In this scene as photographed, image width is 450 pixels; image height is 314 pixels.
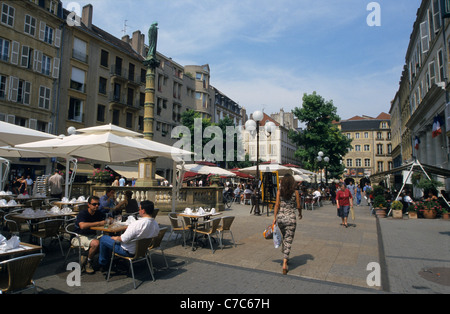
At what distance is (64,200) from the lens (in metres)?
10.0

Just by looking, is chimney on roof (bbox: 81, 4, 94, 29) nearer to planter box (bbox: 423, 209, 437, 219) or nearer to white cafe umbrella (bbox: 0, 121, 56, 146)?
white cafe umbrella (bbox: 0, 121, 56, 146)

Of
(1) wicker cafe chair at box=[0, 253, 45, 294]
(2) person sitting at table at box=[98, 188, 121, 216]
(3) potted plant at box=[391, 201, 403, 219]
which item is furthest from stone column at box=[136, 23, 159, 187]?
(3) potted plant at box=[391, 201, 403, 219]

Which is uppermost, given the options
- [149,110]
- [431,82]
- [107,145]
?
[431,82]

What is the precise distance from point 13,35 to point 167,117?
67.1 feet

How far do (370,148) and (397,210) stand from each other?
6904 centimetres

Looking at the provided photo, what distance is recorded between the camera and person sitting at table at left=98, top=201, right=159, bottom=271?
4773 mm

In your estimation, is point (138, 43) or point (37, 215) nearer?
point (37, 215)

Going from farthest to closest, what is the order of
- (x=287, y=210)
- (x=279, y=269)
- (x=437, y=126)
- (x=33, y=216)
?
(x=437, y=126) < (x=33, y=216) < (x=287, y=210) < (x=279, y=269)

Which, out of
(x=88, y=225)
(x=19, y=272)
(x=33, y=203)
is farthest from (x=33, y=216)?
(x=33, y=203)

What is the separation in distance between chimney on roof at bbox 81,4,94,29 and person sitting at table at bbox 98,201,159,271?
3396 cm

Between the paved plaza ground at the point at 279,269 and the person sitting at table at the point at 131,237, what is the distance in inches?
18.3

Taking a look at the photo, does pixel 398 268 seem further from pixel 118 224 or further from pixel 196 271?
pixel 118 224

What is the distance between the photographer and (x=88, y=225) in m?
5.57

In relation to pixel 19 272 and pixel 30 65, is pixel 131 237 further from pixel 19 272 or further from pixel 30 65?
pixel 30 65
